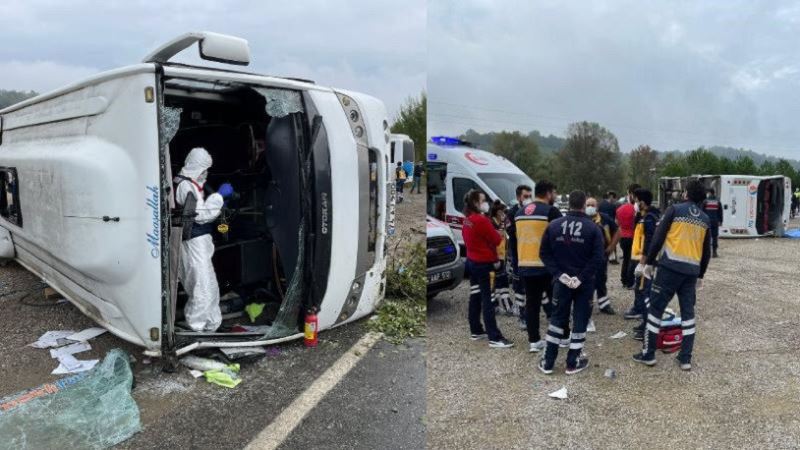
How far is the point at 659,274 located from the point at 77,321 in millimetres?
5511

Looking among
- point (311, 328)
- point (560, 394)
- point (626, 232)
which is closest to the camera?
point (560, 394)

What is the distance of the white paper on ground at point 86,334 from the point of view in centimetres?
515

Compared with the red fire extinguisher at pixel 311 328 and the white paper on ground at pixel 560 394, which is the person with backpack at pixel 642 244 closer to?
the white paper on ground at pixel 560 394

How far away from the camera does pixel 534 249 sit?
5.11 m

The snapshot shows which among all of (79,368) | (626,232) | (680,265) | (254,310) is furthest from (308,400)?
(626,232)

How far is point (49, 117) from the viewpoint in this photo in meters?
5.45

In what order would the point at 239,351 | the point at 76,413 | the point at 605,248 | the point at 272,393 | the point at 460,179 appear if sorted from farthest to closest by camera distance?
1. the point at 460,179
2. the point at 605,248
3. the point at 239,351
4. the point at 272,393
5. the point at 76,413

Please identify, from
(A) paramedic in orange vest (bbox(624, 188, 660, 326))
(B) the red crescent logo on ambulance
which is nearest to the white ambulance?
(B) the red crescent logo on ambulance

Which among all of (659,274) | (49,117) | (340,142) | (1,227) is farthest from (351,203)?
(1,227)

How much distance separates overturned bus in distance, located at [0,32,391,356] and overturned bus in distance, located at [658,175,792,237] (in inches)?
512

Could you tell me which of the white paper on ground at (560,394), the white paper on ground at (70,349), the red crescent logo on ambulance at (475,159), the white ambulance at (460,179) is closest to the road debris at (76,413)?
the white paper on ground at (70,349)

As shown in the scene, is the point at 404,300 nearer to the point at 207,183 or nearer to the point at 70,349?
the point at 207,183

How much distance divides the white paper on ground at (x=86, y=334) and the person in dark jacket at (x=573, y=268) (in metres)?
4.00

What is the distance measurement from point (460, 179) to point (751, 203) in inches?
406
